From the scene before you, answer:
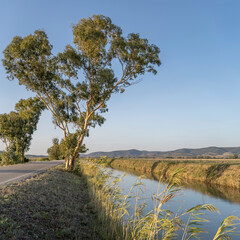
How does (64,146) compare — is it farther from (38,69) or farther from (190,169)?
(190,169)

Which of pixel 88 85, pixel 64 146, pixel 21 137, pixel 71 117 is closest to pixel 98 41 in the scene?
pixel 88 85

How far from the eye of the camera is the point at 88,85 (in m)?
20.7

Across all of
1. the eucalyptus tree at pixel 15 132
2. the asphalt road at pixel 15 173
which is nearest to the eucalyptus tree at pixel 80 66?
the asphalt road at pixel 15 173

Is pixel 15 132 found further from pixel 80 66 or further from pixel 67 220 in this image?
pixel 67 220

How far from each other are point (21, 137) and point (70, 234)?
4041 centimetres

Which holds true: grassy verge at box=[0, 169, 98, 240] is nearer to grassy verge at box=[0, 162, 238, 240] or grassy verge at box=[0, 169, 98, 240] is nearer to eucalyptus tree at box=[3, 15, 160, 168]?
grassy verge at box=[0, 162, 238, 240]

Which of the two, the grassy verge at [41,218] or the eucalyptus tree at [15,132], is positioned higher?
the eucalyptus tree at [15,132]

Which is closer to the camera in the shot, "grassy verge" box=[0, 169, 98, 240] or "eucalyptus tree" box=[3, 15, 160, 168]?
"grassy verge" box=[0, 169, 98, 240]

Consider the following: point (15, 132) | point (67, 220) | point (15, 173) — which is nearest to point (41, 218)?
point (67, 220)

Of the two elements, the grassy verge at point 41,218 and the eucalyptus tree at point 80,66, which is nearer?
the grassy verge at point 41,218

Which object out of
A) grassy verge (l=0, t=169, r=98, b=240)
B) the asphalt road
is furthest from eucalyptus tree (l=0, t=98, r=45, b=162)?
grassy verge (l=0, t=169, r=98, b=240)

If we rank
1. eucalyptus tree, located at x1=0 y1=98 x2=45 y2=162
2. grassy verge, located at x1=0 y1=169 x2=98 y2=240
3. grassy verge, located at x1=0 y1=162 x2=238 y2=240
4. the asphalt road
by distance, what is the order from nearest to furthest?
grassy verge, located at x1=0 y1=162 x2=238 y2=240
grassy verge, located at x1=0 y1=169 x2=98 y2=240
the asphalt road
eucalyptus tree, located at x1=0 y1=98 x2=45 y2=162

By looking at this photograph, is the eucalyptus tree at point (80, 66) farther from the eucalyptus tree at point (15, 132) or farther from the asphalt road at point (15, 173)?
the eucalyptus tree at point (15, 132)

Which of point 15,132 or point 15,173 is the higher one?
point 15,132
